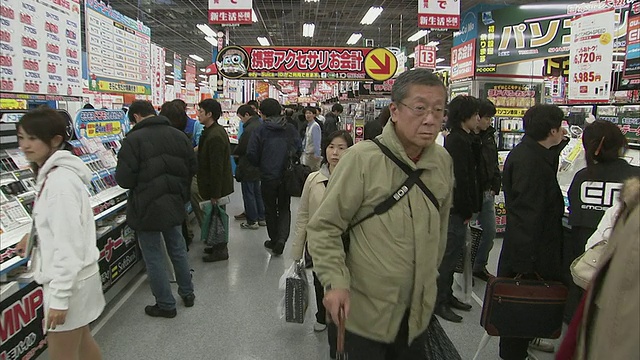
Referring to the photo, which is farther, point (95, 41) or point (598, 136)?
point (95, 41)

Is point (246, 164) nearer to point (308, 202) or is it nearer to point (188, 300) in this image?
point (188, 300)

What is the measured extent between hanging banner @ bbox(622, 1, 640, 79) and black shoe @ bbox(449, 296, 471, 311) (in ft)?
8.93

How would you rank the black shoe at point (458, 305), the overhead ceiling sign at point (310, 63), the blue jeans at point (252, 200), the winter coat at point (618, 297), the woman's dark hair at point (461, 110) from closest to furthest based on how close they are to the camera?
the winter coat at point (618, 297) → the woman's dark hair at point (461, 110) → the black shoe at point (458, 305) → the blue jeans at point (252, 200) → the overhead ceiling sign at point (310, 63)

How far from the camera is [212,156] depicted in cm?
468

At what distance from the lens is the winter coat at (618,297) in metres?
0.98

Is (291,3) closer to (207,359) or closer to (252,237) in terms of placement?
(252,237)

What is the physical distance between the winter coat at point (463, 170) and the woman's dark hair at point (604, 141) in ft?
2.93

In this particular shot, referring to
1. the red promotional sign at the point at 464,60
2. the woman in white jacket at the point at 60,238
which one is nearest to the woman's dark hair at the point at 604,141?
the woman in white jacket at the point at 60,238

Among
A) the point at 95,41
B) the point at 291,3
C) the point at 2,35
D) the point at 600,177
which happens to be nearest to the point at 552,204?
the point at 600,177

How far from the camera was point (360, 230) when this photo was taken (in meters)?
1.64

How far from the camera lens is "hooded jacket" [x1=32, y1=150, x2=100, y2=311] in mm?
1977

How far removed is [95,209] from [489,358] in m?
3.05

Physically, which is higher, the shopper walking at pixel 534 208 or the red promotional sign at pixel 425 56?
the red promotional sign at pixel 425 56

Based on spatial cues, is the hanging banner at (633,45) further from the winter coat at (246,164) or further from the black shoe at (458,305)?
the winter coat at (246,164)
